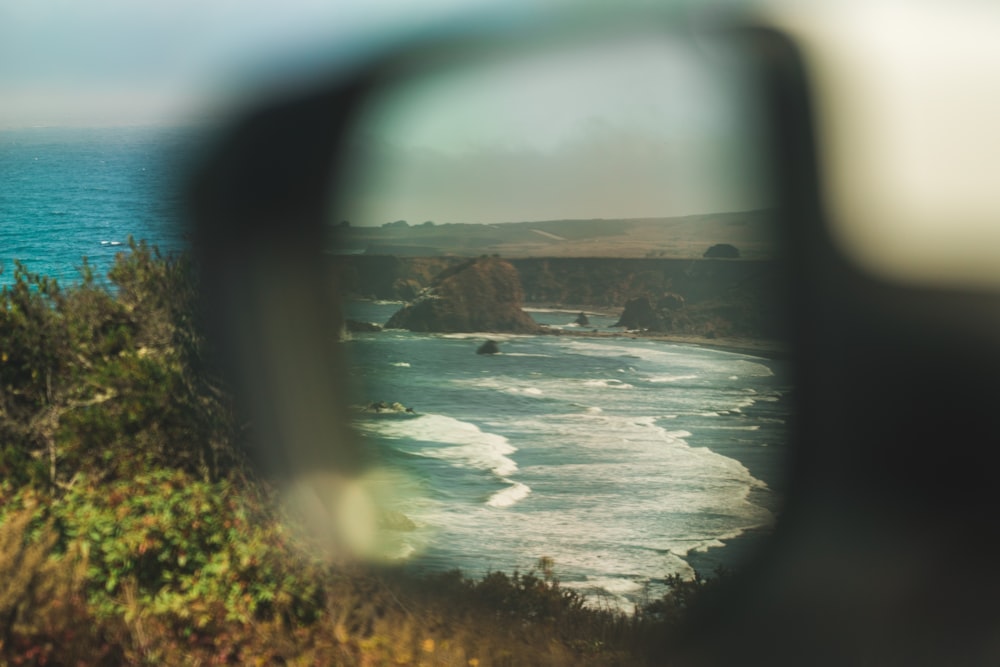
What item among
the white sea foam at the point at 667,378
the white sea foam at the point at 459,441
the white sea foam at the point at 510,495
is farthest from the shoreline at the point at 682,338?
the white sea foam at the point at 510,495

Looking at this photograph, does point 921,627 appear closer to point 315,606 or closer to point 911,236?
point 911,236

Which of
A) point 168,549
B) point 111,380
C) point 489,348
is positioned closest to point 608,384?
point 489,348

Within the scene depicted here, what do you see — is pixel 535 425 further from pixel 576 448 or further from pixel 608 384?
pixel 608 384

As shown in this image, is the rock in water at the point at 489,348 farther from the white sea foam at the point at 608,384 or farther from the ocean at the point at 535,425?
the white sea foam at the point at 608,384

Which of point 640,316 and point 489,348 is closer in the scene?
point 640,316

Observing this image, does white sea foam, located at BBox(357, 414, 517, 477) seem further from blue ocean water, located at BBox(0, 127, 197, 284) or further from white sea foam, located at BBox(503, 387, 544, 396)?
blue ocean water, located at BBox(0, 127, 197, 284)
